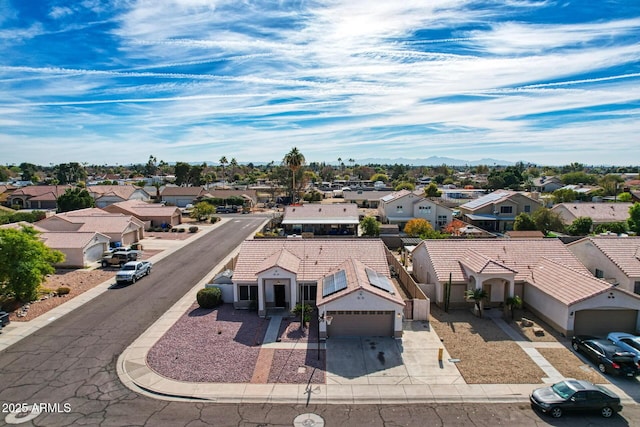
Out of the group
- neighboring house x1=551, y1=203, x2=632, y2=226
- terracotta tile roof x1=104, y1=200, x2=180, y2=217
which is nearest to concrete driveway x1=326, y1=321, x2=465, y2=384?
neighboring house x1=551, y1=203, x2=632, y2=226

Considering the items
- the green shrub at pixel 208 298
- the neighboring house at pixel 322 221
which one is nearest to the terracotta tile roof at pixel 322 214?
the neighboring house at pixel 322 221

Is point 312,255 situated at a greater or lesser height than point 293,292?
greater

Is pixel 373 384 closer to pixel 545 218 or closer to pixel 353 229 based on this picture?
pixel 353 229

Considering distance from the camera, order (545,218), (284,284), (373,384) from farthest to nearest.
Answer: (545,218) → (284,284) → (373,384)

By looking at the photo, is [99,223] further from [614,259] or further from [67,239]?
[614,259]

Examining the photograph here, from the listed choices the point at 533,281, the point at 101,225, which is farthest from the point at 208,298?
the point at 101,225

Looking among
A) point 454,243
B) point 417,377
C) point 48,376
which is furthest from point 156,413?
point 454,243

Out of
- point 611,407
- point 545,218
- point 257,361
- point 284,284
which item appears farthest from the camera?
point 545,218
